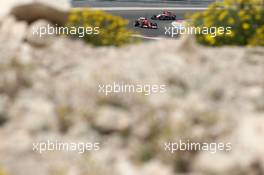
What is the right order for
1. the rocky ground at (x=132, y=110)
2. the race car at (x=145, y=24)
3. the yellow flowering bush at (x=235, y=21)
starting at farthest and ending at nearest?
the race car at (x=145, y=24), the yellow flowering bush at (x=235, y=21), the rocky ground at (x=132, y=110)

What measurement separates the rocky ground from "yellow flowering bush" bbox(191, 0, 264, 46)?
160 centimetres

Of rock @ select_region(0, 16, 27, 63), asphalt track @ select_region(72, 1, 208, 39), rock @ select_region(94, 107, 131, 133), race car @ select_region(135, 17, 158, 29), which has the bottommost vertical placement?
asphalt track @ select_region(72, 1, 208, 39)

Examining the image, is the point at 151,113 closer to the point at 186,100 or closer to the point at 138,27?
the point at 186,100

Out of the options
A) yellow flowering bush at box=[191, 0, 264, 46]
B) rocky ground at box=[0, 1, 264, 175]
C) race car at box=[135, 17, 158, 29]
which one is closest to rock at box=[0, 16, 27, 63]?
rocky ground at box=[0, 1, 264, 175]

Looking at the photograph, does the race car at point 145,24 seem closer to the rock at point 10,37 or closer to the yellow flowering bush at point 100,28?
the yellow flowering bush at point 100,28

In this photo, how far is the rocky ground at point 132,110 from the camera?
18.6ft

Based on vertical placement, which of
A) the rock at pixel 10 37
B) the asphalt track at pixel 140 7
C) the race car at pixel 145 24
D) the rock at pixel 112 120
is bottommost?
the asphalt track at pixel 140 7

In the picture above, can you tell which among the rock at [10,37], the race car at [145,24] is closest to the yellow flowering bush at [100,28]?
the rock at [10,37]

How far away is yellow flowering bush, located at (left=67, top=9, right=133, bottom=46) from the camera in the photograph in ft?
29.8

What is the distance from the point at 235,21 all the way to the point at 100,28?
2373 mm

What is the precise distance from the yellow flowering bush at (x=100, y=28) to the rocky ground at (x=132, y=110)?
1.55 meters

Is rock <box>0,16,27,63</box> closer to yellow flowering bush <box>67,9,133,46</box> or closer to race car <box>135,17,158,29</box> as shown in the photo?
yellow flowering bush <box>67,9,133,46</box>

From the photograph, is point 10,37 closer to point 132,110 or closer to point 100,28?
point 100,28

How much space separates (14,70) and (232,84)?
2.85 metres
